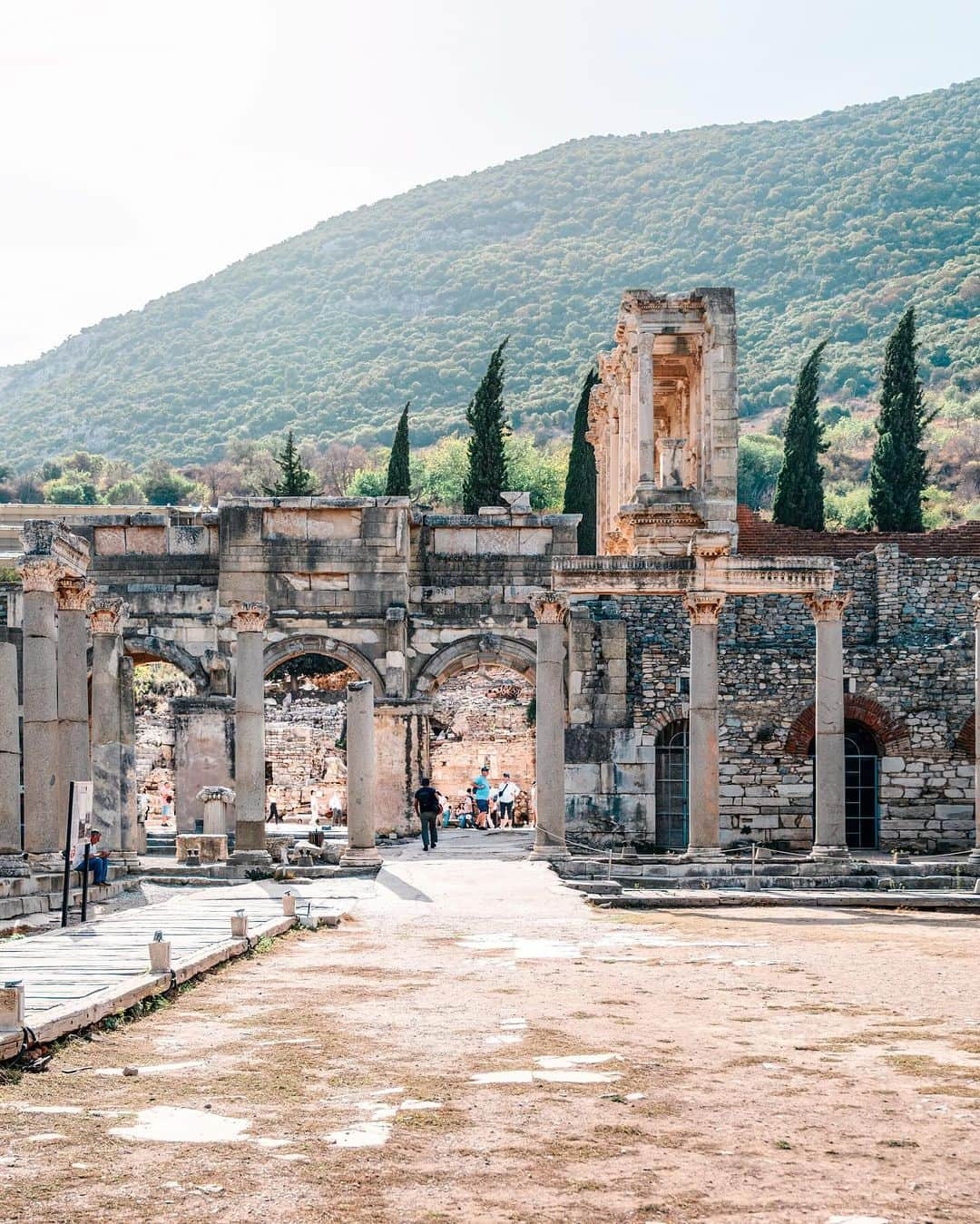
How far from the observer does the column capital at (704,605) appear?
2684cm

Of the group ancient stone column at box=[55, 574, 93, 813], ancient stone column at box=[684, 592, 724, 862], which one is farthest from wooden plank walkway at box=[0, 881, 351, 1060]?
ancient stone column at box=[684, 592, 724, 862]

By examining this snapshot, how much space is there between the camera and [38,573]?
73.1 feet

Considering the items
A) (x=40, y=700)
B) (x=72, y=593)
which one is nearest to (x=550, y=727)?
(x=72, y=593)

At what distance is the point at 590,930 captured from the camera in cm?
1959

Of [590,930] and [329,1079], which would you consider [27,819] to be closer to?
[590,930]

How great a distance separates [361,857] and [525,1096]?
17.0 m

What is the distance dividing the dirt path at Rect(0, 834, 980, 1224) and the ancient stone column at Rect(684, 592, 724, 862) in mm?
9117

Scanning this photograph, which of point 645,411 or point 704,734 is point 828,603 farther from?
point 645,411

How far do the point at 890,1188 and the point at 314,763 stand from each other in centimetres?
4461

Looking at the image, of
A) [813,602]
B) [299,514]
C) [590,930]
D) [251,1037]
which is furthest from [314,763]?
[251,1037]

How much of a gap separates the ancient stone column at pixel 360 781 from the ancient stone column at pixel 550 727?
2684 mm

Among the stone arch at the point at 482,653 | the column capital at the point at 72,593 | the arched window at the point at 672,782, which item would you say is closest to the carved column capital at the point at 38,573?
the column capital at the point at 72,593

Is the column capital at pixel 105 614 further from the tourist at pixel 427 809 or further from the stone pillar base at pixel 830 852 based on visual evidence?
the stone pillar base at pixel 830 852

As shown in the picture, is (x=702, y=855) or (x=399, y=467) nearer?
(x=702, y=855)
